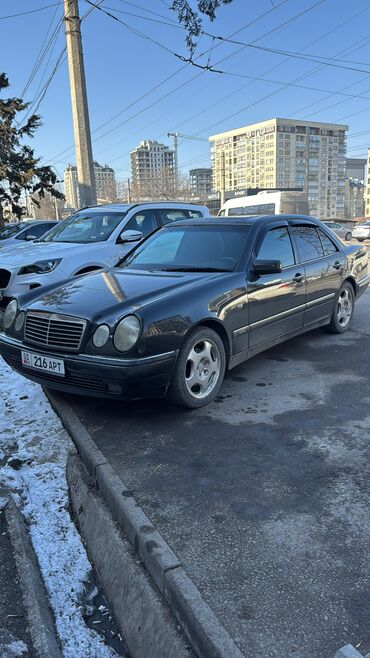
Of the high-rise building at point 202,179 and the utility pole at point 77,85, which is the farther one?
the high-rise building at point 202,179

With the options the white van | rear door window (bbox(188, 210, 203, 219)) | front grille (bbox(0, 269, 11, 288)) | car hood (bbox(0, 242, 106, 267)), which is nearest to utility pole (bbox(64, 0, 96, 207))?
rear door window (bbox(188, 210, 203, 219))

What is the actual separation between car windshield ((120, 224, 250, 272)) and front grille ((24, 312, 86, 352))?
1226mm

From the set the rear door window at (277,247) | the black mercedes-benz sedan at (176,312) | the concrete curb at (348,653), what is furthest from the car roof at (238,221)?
Result: the concrete curb at (348,653)

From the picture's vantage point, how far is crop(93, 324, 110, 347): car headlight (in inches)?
139

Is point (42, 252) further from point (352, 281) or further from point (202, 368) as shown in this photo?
point (352, 281)

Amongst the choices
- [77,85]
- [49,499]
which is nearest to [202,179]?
[77,85]

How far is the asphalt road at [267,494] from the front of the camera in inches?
76.1

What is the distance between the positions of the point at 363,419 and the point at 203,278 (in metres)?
1.70

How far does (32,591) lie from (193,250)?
131 inches

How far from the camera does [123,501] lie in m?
2.67

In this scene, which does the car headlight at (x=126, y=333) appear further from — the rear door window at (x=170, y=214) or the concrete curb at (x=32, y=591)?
the rear door window at (x=170, y=214)

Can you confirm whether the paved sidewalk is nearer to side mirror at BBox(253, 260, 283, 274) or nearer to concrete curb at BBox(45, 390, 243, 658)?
concrete curb at BBox(45, 390, 243, 658)

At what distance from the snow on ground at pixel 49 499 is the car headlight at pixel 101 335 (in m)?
0.76

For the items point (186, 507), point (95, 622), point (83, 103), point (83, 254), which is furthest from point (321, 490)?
point (83, 103)
